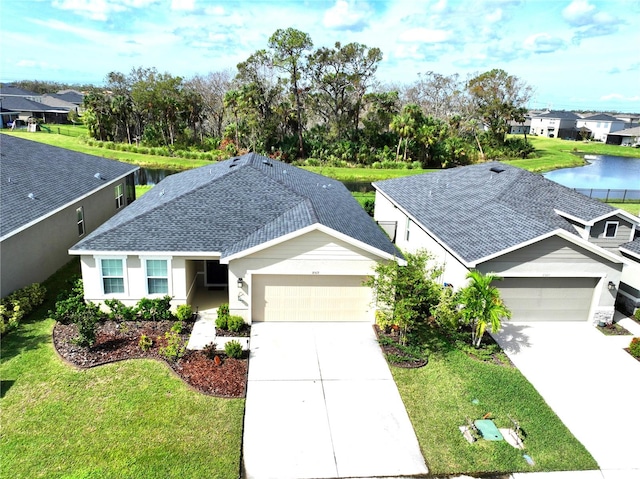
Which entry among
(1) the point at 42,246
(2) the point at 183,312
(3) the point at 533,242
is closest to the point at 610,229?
(3) the point at 533,242

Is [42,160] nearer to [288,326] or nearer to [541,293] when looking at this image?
[288,326]

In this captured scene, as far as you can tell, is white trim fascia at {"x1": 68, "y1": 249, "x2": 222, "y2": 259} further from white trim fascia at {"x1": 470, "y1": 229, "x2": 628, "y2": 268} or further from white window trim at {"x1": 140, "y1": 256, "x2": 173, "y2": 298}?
white trim fascia at {"x1": 470, "y1": 229, "x2": 628, "y2": 268}

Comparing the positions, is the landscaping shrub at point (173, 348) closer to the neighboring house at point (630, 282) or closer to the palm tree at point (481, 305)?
the palm tree at point (481, 305)

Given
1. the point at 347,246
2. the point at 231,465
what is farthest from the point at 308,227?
the point at 231,465

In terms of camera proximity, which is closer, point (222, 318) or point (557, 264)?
point (222, 318)

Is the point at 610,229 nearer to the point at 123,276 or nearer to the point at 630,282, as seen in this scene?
the point at 630,282

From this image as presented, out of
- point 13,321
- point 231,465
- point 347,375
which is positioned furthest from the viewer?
point 13,321
